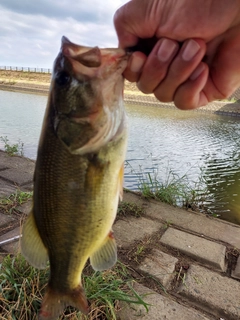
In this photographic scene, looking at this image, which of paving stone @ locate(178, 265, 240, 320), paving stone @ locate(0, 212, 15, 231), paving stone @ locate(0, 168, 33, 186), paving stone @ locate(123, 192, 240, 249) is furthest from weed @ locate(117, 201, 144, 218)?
paving stone @ locate(0, 168, 33, 186)

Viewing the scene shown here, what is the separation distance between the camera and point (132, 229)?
13.2 feet

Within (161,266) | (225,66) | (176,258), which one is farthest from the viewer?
(176,258)

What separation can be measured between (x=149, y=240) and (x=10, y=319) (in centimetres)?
197

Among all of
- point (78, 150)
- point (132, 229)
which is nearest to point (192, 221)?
point (132, 229)

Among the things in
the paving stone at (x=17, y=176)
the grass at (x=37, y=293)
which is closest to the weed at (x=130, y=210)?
the grass at (x=37, y=293)

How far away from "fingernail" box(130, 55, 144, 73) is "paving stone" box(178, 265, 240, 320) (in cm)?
219

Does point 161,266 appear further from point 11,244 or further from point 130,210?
point 11,244

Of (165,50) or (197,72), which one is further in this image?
(197,72)

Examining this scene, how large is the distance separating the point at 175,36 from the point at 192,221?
338 cm

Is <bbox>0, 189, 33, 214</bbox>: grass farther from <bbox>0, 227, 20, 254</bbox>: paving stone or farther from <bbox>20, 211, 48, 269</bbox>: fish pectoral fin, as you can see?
<bbox>20, 211, 48, 269</bbox>: fish pectoral fin

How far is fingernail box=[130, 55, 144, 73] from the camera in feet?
5.45

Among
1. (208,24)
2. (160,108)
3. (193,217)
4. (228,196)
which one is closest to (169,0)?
(208,24)

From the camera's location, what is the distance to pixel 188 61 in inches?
65.2

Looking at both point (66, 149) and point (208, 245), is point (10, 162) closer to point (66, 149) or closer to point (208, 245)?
point (208, 245)
